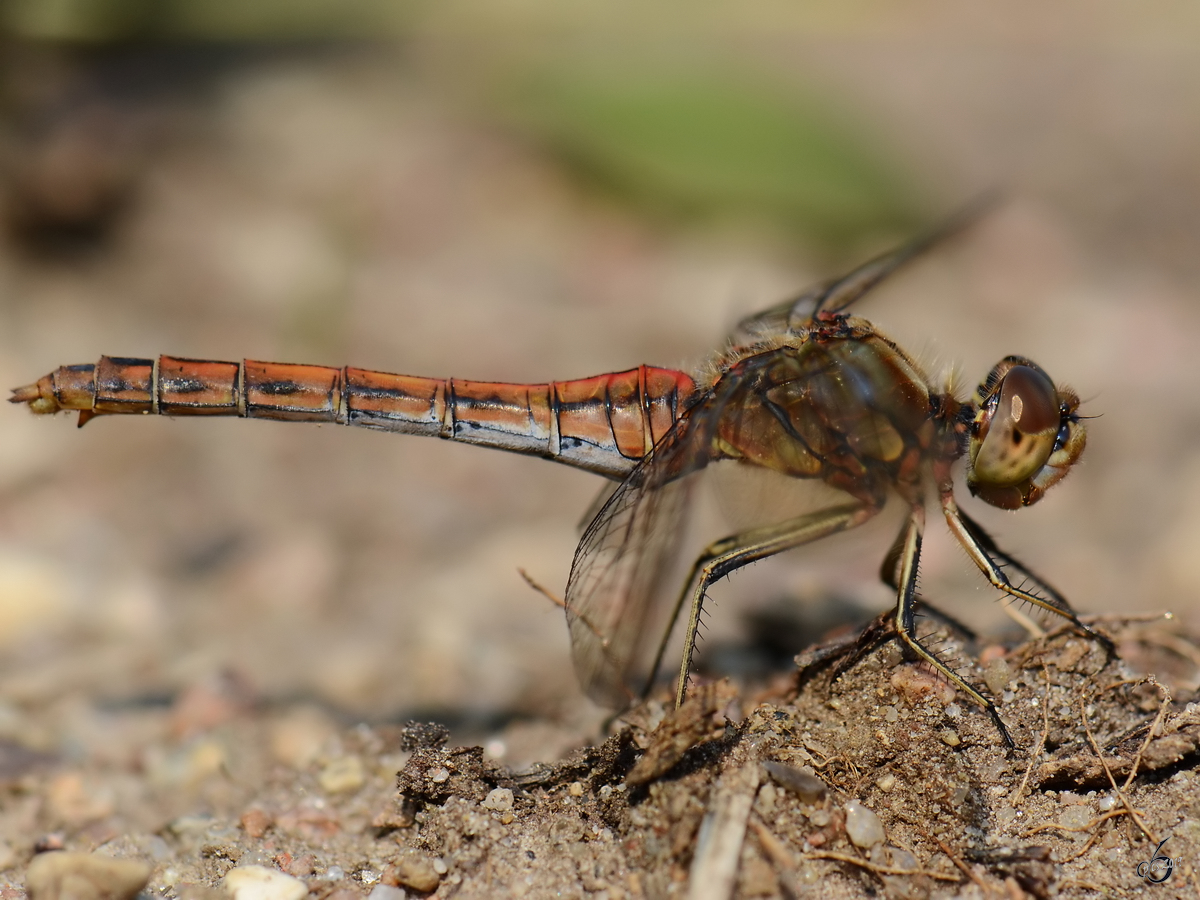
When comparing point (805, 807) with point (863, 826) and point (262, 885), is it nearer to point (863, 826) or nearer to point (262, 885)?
point (863, 826)

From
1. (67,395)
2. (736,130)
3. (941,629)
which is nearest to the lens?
(941,629)

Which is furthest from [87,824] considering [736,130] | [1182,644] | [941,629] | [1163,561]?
[736,130]

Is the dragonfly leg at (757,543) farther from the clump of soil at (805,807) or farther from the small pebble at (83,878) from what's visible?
the small pebble at (83,878)

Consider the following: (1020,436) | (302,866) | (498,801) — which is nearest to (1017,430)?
(1020,436)

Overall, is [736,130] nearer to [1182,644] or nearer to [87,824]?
[1182,644]

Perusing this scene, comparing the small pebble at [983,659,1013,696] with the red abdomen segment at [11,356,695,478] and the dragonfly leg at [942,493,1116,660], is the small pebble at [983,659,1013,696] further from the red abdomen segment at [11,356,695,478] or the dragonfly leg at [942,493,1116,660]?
the red abdomen segment at [11,356,695,478]

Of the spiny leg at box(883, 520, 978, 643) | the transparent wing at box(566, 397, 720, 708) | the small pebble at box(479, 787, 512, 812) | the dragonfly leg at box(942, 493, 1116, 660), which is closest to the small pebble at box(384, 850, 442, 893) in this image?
the small pebble at box(479, 787, 512, 812)
